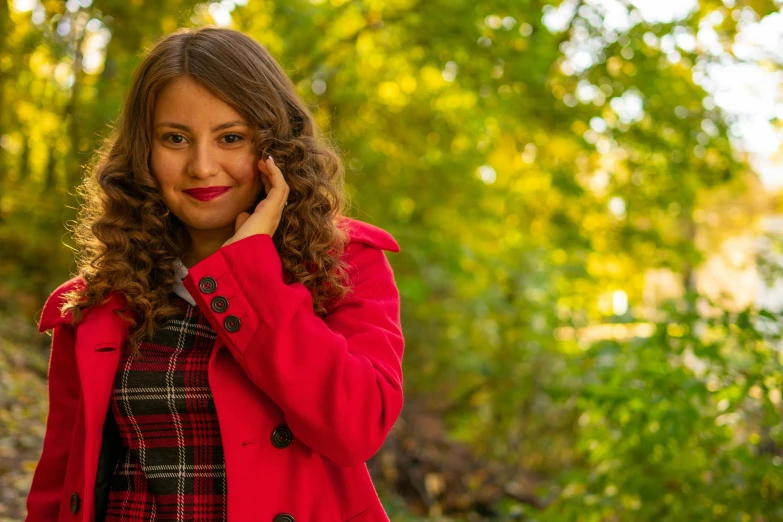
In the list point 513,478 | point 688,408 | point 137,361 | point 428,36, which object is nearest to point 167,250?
point 137,361

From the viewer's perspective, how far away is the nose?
6.24 feet

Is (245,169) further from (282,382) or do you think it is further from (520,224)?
(520,224)

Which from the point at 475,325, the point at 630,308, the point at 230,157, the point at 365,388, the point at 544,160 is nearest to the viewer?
the point at 365,388

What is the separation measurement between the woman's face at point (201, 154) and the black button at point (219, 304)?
26 cm

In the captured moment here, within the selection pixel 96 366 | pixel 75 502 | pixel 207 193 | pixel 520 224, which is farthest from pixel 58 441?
pixel 520 224

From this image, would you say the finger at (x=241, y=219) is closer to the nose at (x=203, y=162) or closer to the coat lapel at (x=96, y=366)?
the nose at (x=203, y=162)

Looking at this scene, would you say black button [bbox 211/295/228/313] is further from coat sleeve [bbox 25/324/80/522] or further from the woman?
coat sleeve [bbox 25/324/80/522]

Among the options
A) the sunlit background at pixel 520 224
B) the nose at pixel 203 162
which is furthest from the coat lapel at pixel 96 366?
the sunlit background at pixel 520 224

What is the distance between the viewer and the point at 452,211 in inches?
300

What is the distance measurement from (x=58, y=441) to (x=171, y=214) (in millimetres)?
666

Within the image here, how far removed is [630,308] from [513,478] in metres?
4.50

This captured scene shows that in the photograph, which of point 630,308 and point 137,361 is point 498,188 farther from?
point 137,361

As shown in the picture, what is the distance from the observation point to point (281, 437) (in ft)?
6.05

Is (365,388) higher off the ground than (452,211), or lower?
higher
